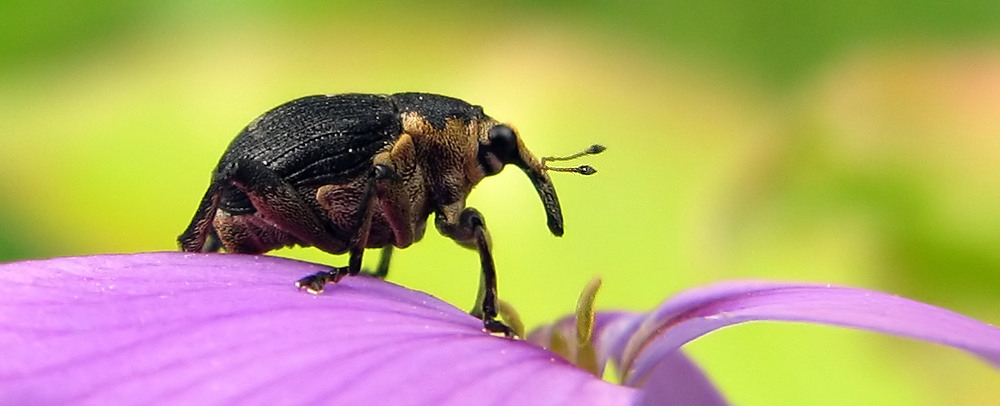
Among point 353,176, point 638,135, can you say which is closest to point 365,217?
point 353,176

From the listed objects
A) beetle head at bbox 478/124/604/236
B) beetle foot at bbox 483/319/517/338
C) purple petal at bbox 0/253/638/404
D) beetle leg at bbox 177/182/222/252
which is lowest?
beetle foot at bbox 483/319/517/338

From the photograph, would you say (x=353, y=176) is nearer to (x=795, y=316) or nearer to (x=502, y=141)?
(x=502, y=141)

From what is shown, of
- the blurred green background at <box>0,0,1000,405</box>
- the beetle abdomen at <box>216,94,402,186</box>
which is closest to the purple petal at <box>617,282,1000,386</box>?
the beetle abdomen at <box>216,94,402,186</box>

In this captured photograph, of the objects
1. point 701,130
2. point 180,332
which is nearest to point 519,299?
point 701,130

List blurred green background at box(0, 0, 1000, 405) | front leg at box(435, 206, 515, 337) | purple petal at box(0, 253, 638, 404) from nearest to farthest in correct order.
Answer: purple petal at box(0, 253, 638, 404) → front leg at box(435, 206, 515, 337) → blurred green background at box(0, 0, 1000, 405)

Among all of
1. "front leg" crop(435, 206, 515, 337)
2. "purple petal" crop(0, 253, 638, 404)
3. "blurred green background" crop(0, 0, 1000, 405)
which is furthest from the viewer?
"blurred green background" crop(0, 0, 1000, 405)

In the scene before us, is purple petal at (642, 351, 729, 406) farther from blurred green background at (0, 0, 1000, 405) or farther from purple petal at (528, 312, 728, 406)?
blurred green background at (0, 0, 1000, 405)
